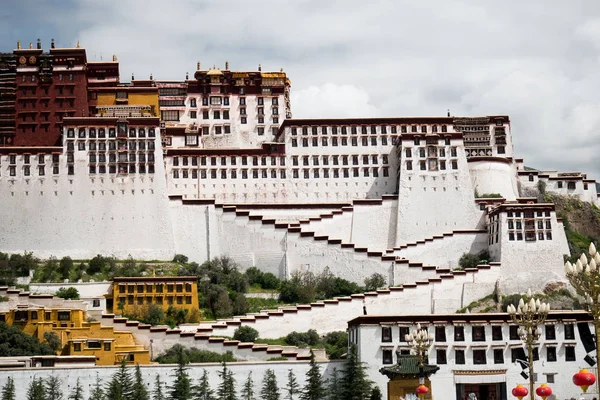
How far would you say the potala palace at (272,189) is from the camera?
235 ft

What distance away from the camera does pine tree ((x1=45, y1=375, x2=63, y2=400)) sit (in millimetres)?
51125

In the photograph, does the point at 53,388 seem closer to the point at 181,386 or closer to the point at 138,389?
the point at 138,389

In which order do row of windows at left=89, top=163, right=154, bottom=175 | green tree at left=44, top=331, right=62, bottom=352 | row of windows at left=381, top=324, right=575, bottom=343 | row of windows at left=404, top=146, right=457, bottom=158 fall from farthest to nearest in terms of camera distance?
row of windows at left=404, top=146, right=457, bottom=158, row of windows at left=89, top=163, right=154, bottom=175, green tree at left=44, top=331, right=62, bottom=352, row of windows at left=381, top=324, right=575, bottom=343

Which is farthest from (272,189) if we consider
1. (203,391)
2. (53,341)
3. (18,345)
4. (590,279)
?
(590,279)

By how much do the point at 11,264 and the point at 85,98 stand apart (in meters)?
17.6

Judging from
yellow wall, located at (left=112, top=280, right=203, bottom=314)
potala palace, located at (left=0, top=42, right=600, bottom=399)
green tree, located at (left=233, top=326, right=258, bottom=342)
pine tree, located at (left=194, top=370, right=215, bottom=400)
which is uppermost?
potala palace, located at (left=0, top=42, right=600, bottom=399)

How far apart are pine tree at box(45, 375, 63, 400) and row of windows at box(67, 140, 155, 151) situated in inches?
1106

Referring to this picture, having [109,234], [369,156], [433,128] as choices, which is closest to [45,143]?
[109,234]

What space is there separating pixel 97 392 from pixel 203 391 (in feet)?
16.5

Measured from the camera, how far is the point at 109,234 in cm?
7550

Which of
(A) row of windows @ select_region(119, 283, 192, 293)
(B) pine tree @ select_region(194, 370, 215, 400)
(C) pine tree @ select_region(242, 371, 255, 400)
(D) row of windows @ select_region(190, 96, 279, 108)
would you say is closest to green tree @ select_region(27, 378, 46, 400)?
(B) pine tree @ select_region(194, 370, 215, 400)

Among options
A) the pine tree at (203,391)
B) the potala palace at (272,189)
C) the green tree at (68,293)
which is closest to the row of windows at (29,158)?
the potala palace at (272,189)

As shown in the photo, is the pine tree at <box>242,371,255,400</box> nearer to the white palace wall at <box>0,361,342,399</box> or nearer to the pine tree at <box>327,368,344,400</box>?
the white palace wall at <box>0,361,342,399</box>

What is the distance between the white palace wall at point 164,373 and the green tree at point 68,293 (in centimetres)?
1275
